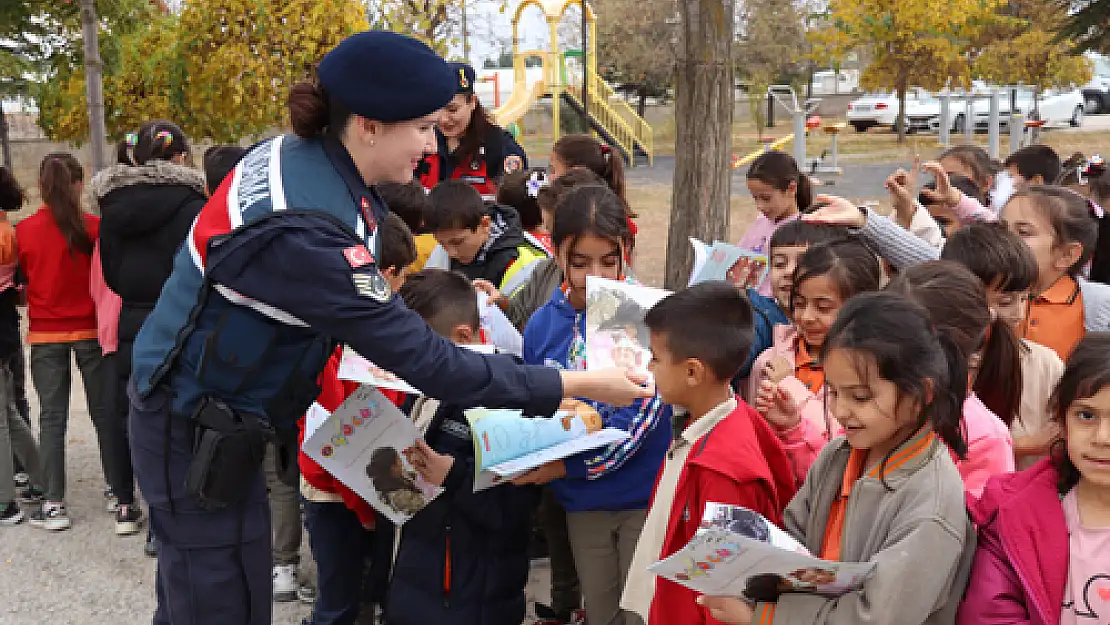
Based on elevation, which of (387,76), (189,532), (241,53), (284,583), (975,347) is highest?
(241,53)

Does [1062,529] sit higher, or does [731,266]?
[731,266]

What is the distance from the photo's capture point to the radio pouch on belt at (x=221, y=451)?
2.61m

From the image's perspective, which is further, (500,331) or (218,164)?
(218,164)

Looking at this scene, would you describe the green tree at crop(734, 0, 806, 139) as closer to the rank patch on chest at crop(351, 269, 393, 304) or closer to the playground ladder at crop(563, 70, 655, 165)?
the playground ladder at crop(563, 70, 655, 165)

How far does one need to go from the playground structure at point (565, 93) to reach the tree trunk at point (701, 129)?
14205 millimetres

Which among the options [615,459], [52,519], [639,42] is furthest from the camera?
[639,42]

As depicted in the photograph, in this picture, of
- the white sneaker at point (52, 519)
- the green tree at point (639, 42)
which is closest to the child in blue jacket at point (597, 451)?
the white sneaker at point (52, 519)

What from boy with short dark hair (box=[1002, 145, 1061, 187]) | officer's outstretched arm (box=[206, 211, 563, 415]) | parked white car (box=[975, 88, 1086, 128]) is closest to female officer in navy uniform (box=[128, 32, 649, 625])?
officer's outstretched arm (box=[206, 211, 563, 415])

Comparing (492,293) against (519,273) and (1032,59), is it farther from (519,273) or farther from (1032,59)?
(1032,59)

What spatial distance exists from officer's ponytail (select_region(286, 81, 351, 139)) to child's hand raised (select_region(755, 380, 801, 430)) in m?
1.34

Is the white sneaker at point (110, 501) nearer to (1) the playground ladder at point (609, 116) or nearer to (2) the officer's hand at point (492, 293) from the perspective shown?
(2) the officer's hand at point (492, 293)

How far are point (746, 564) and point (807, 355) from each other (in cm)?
131

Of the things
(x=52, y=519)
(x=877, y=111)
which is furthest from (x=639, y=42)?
(x=52, y=519)

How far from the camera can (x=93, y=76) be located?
782 cm
